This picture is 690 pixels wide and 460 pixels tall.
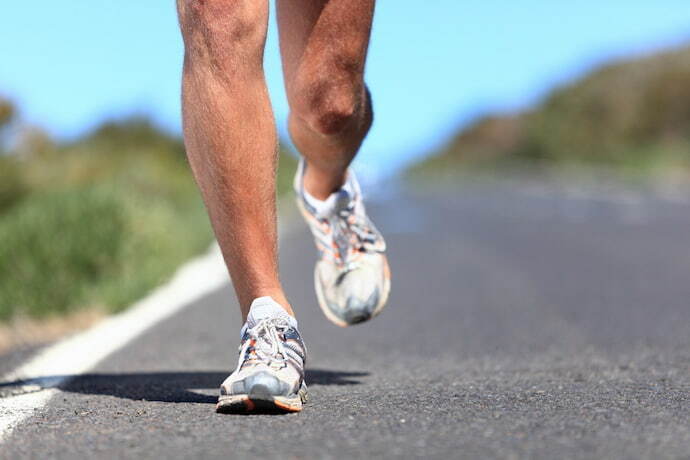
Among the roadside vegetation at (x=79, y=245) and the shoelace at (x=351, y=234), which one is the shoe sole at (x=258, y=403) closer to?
the shoelace at (x=351, y=234)

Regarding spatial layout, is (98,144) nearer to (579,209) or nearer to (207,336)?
(579,209)

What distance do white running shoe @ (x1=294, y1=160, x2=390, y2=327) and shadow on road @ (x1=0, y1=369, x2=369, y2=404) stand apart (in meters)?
0.21

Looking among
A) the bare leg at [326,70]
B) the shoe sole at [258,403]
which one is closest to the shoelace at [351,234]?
the bare leg at [326,70]

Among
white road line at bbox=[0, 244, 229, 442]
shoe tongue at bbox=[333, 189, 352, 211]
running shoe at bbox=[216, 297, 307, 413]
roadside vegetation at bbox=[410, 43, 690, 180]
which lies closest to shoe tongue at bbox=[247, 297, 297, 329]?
running shoe at bbox=[216, 297, 307, 413]

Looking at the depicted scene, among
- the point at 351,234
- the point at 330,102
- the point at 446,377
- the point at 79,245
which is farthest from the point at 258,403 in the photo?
the point at 79,245

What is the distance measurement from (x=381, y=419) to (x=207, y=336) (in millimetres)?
2597

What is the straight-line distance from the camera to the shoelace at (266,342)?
2.96m

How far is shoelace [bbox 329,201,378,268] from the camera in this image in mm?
3898

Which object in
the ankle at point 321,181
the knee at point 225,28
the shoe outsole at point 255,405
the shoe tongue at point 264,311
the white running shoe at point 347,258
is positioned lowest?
the shoe outsole at point 255,405

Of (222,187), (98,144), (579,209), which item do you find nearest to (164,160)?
(98,144)

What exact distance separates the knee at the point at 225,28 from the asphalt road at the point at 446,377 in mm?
852

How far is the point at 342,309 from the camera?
3785mm

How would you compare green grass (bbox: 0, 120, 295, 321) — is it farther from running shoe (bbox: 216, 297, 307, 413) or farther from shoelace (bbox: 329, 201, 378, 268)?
running shoe (bbox: 216, 297, 307, 413)

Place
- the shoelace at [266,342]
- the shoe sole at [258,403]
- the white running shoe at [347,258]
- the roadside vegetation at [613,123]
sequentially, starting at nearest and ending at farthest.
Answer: the shoe sole at [258,403]
the shoelace at [266,342]
the white running shoe at [347,258]
the roadside vegetation at [613,123]
